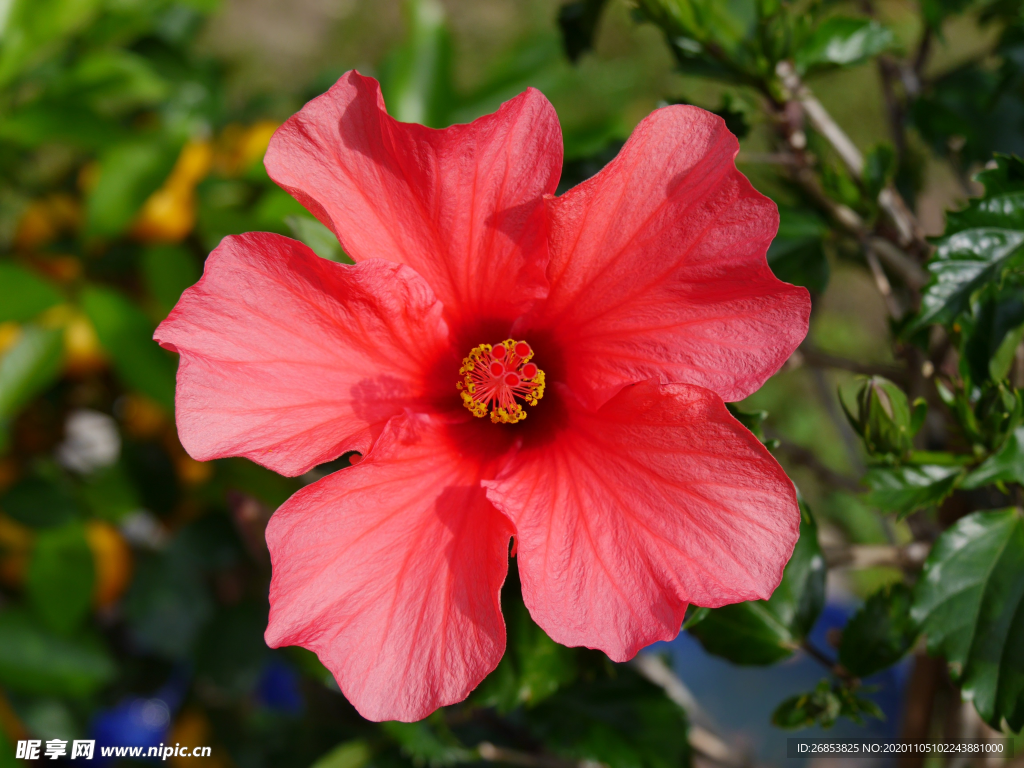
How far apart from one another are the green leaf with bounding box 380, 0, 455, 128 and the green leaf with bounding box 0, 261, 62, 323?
754 mm

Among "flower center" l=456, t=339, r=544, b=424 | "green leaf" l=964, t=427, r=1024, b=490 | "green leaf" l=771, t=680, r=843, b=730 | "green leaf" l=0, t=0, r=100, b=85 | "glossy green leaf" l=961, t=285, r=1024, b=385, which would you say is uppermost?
"green leaf" l=0, t=0, r=100, b=85

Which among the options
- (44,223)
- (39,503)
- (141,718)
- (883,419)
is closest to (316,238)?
(883,419)

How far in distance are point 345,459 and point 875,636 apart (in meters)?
0.70

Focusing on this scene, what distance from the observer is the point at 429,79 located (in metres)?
1.59

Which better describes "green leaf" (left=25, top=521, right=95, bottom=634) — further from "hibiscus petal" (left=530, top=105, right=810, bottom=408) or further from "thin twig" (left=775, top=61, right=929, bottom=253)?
"thin twig" (left=775, top=61, right=929, bottom=253)

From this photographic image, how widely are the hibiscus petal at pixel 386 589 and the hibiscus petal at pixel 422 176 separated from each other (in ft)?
0.65

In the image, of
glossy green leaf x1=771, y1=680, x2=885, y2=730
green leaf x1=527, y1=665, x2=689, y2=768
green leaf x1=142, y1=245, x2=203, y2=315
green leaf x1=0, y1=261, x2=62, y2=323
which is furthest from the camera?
green leaf x1=142, y1=245, x2=203, y2=315

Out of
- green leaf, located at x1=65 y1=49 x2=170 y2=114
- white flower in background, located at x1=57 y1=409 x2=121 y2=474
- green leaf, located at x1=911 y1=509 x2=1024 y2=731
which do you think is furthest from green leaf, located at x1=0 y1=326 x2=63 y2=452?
green leaf, located at x1=911 y1=509 x2=1024 y2=731

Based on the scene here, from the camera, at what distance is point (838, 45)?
3.24ft

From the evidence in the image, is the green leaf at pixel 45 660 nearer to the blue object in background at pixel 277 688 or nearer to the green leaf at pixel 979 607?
the blue object in background at pixel 277 688

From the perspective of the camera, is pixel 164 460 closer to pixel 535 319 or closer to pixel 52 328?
pixel 52 328

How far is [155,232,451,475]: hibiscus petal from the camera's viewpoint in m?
0.72

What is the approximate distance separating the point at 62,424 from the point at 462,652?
1.61 meters

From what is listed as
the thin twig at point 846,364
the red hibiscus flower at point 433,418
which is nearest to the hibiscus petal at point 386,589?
the red hibiscus flower at point 433,418
